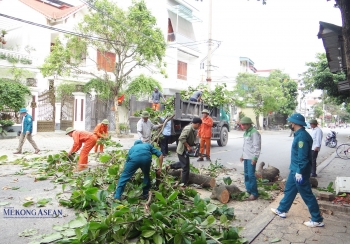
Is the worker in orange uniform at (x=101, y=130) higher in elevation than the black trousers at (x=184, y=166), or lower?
higher

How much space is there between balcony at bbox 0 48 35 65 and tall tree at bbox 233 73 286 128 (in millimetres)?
21169

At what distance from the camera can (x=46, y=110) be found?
1773 cm

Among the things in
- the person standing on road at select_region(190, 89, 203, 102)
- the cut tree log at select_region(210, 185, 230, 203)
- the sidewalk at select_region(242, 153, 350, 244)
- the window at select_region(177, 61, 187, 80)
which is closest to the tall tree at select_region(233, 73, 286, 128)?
the window at select_region(177, 61, 187, 80)

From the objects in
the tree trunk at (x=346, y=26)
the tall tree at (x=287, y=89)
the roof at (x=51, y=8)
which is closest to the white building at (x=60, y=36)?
the roof at (x=51, y=8)

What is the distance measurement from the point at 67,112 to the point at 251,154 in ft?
52.8

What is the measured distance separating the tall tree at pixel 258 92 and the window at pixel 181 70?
21.1 ft

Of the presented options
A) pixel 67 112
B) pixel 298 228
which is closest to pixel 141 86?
pixel 67 112

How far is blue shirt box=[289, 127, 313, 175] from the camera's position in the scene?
4.22m

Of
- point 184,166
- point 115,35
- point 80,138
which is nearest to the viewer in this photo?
point 184,166

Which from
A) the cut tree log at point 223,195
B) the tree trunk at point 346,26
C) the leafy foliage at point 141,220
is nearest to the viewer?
the leafy foliage at point 141,220

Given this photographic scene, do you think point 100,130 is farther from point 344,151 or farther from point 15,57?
point 15,57

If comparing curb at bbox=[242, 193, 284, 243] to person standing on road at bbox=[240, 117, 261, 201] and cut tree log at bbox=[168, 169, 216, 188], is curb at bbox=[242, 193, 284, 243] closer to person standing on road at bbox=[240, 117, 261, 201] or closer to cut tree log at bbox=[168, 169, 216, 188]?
person standing on road at bbox=[240, 117, 261, 201]

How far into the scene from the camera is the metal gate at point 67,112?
1872cm

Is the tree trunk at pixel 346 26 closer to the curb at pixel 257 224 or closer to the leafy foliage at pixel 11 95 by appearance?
the curb at pixel 257 224
